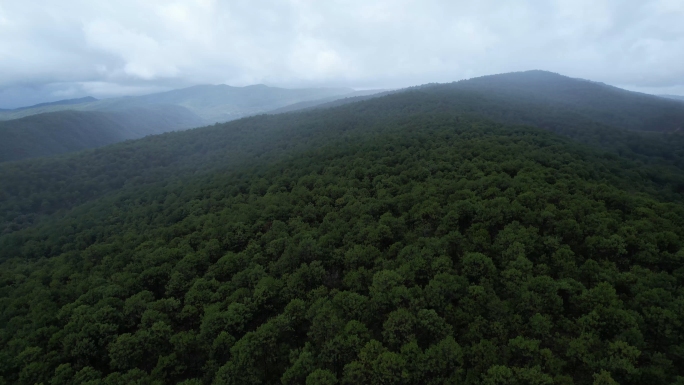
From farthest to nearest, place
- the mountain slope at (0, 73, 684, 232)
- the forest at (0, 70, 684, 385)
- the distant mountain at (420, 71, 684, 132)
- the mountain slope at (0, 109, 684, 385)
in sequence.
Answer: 1. the distant mountain at (420, 71, 684, 132)
2. the mountain slope at (0, 73, 684, 232)
3. the forest at (0, 70, 684, 385)
4. the mountain slope at (0, 109, 684, 385)

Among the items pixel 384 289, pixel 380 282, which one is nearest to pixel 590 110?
pixel 380 282

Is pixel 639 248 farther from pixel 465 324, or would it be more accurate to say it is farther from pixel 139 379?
pixel 139 379

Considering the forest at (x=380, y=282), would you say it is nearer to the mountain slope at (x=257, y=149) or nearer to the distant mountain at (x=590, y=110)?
the mountain slope at (x=257, y=149)

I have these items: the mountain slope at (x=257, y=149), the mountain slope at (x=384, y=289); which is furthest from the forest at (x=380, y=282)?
the mountain slope at (x=257, y=149)

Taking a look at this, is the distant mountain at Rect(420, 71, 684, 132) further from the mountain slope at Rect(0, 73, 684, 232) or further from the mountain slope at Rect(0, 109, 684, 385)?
the mountain slope at Rect(0, 109, 684, 385)

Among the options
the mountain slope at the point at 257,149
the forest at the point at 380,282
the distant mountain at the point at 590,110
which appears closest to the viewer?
the forest at the point at 380,282

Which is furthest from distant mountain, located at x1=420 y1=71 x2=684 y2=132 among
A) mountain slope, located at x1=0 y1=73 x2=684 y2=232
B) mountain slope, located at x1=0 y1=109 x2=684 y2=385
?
mountain slope, located at x1=0 y1=109 x2=684 y2=385
